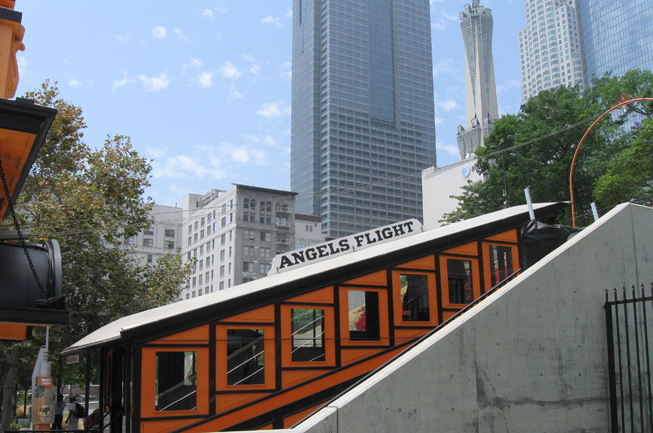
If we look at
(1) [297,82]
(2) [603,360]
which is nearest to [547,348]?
(2) [603,360]

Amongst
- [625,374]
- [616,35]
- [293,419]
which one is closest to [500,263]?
[625,374]

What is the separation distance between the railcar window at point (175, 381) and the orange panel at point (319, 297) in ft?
8.24

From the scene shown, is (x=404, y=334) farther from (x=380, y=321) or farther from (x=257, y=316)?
(x=257, y=316)

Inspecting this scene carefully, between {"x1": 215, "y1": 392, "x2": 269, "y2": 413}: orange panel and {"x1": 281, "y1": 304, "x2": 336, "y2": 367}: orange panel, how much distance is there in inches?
38.4

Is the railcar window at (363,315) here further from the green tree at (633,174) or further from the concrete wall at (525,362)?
the green tree at (633,174)

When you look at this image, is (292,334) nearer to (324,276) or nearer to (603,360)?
(324,276)

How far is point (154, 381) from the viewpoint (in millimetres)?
11406

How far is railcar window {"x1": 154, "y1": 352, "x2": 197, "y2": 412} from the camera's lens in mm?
11586

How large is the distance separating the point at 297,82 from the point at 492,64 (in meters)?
65.4

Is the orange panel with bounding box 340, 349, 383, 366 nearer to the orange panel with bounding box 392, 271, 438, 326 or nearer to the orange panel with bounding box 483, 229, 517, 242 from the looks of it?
the orange panel with bounding box 392, 271, 438, 326

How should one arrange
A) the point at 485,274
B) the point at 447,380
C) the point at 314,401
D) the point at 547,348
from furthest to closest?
the point at 485,274 < the point at 314,401 < the point at 547,348 < the point at 447,380

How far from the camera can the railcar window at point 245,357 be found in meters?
12.0

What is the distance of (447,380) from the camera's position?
8.21 metres

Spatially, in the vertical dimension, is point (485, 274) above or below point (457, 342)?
above
